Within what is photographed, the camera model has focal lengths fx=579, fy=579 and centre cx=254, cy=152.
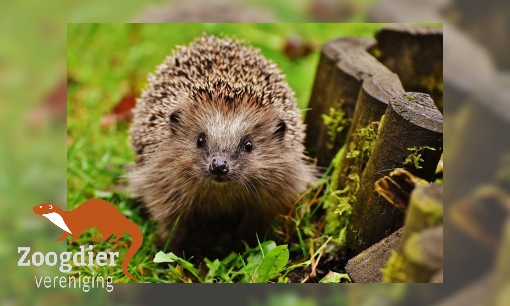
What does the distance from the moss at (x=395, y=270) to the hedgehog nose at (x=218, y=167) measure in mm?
816

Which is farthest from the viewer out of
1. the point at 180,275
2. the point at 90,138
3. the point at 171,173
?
the point at 90,138

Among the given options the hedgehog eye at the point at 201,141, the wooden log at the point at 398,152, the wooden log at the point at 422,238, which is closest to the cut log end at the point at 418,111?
the wooden log at the point at 398,152

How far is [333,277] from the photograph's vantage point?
8.70 ft

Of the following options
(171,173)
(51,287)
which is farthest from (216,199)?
(51,287)

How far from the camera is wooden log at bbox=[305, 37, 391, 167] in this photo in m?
3.01

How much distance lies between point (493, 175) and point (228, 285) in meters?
1.31

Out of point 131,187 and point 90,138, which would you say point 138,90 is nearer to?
point 90,138

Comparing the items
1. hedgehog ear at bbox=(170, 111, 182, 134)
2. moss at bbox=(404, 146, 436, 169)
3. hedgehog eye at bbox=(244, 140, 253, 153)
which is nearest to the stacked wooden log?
moss at bbox=(404, 146, 436, 169)

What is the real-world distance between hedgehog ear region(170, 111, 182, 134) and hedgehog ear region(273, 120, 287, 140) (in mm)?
488

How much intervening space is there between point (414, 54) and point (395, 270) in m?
1.41

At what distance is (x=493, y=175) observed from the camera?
8.46ft

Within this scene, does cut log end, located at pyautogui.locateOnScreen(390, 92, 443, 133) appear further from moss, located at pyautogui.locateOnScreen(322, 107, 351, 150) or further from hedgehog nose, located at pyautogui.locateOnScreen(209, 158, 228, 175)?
hedgehog nose, located at pyautogui.locateOnScreen(209, 158, 228, 175)

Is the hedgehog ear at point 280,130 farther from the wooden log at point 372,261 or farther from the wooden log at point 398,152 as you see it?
the wooden log at point 372,261

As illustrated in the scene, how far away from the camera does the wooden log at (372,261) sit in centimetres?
248
